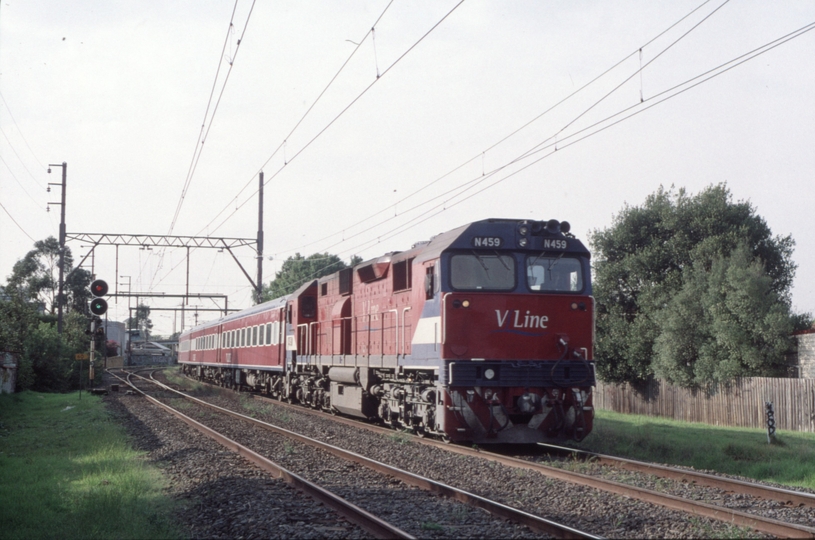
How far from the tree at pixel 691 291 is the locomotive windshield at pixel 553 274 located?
18014 millimetres

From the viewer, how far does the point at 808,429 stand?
22.7m

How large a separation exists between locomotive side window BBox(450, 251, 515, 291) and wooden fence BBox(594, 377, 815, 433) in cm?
1437

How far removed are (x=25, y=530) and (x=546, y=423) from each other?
8.26m

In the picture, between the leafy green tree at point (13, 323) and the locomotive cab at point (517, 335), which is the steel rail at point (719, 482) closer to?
the locomotive cab at point (517, 335)

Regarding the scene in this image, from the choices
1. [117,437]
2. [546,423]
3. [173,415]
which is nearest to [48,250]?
[173,415]

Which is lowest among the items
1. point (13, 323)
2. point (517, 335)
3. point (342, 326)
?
point (517, 335)

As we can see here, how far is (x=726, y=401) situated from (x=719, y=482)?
1922 cm

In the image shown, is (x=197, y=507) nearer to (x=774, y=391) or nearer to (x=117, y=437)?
(x=117, y=437)

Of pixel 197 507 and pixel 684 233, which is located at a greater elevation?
pixel 684 233

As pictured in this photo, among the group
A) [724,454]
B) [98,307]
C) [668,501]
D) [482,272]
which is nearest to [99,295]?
[98,307]

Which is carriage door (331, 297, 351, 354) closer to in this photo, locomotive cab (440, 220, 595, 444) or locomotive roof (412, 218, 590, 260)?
locomotive roof (412, 218, 590, 260)

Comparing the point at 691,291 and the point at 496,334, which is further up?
the point at 691,291

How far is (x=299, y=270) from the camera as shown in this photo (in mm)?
90750

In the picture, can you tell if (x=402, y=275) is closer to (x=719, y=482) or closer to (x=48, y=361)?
(x=719, y=482)
